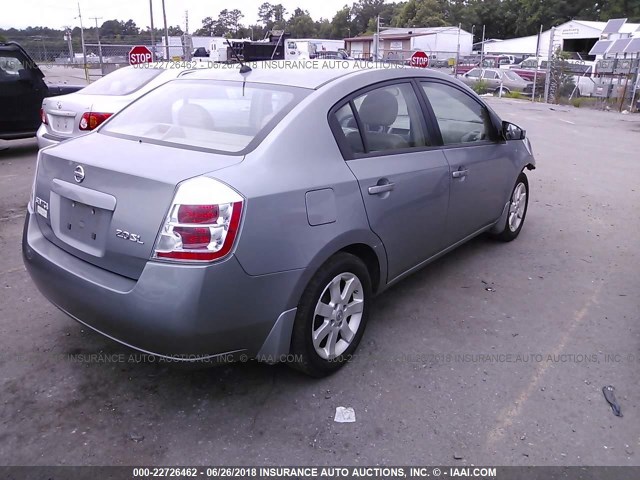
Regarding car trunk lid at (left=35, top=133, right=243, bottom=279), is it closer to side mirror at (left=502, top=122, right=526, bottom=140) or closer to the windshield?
side mirror at (left=502, top=122, right=526, bottom=140)

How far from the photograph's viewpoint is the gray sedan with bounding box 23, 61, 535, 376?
2.43 m

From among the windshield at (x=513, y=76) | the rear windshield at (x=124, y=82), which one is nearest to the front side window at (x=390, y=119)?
the rear windshield at (x=124, y=82)

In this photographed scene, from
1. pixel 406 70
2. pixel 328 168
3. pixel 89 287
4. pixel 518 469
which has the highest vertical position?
pixel 406 70

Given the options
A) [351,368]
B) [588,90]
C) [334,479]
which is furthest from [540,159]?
[588,90]

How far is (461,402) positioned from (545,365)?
716 mm

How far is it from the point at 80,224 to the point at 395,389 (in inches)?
74.4

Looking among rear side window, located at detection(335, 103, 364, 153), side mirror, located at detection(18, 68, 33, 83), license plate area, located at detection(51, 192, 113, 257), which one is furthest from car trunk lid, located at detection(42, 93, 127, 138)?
rear side window, located at detection(335, 103, 364, 153)

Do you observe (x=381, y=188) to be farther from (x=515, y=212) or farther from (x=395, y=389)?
(x=515, y=212)

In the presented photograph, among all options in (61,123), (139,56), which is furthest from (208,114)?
(139,56)

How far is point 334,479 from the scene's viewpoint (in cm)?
242

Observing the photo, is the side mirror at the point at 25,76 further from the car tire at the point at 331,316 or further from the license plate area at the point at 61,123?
the car tire at the point at 331,316

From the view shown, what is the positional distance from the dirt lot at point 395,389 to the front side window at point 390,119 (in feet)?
4.05

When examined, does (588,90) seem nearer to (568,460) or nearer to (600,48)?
(600,48)

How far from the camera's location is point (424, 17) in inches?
3263
